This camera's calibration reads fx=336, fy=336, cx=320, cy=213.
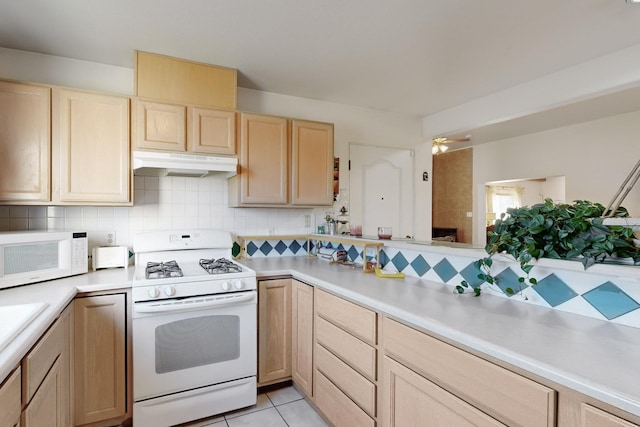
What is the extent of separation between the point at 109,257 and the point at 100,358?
2.35ft

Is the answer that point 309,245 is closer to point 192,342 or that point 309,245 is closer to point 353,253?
point 353,253

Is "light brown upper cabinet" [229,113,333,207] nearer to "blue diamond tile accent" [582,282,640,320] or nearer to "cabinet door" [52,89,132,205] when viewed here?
"cabinet door" [52,89,132,205]

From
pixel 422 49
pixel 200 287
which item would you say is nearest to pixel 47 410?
pixel 200 287

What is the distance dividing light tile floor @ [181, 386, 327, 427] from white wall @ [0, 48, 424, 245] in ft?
4.45

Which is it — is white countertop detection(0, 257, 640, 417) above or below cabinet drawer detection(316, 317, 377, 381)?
above

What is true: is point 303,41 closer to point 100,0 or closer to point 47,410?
point 100,0

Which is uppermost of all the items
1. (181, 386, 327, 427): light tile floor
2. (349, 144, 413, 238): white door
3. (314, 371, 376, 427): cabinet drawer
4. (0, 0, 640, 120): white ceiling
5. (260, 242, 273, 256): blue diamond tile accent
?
(0, 0, 640, 120): white ceiling

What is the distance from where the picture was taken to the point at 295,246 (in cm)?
316

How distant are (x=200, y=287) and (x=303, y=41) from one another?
1679 millimetres

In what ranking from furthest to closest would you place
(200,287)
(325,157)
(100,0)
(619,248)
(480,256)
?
(325,157)
(200,287)
(100,0)
(480,256)
(619,248)

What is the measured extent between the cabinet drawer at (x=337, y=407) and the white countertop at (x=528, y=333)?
0.53m

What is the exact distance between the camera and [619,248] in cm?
123

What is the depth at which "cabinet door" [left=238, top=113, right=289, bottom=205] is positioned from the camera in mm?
2592

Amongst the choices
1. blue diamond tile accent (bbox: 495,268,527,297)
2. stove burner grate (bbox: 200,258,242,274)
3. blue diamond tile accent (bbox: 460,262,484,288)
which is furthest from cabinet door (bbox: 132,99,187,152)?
blue diamond tile accent (bbox: 495,268,527,297)
